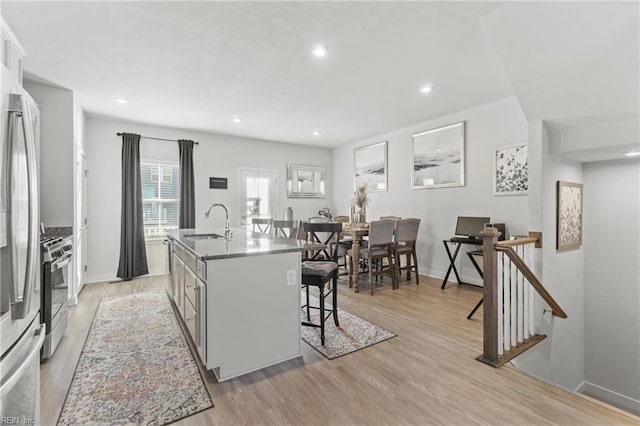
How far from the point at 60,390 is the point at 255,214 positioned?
4.71 metres

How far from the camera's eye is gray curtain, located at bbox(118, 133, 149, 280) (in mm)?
5012

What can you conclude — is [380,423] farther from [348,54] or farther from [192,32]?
[192,32]

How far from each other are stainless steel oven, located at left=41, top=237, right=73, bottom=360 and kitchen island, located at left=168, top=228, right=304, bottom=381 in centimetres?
111

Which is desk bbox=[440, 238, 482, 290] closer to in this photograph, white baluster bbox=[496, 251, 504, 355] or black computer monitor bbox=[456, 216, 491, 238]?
black computer monitor bbox=[456, 216, 491, 238]

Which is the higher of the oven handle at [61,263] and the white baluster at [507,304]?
the oven handle at [61,263]

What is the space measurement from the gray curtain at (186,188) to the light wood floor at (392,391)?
2.83 metres

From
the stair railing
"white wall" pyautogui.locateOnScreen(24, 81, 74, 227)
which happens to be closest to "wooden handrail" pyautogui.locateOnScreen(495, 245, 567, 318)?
the stair railing

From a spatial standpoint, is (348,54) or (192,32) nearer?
(192,32)

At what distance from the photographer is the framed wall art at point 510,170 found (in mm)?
3953

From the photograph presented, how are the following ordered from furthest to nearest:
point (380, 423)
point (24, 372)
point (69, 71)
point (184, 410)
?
point (69, 71)
point (184, 410)
point (380, 423)
point (24, 372)

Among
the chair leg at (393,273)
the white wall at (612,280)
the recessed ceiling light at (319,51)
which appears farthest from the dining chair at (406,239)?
the recessed ceiling light at (319,51)

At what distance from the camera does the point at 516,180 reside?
13.3ft

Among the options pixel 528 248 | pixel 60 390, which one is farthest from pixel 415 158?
pixel 60 390

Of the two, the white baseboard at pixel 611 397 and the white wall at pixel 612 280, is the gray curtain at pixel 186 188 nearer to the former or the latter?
the white wall at pixel 612 280
